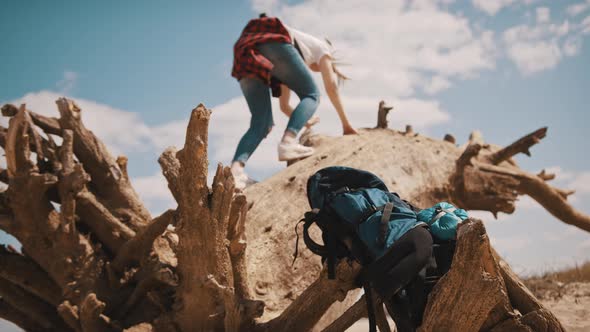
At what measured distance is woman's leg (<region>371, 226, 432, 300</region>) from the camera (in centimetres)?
236

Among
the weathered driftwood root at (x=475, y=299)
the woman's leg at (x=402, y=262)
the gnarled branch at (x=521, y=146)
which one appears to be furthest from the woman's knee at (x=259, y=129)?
the gnarled branch at (x=521, y=146)

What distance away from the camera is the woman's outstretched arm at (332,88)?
5.50 m

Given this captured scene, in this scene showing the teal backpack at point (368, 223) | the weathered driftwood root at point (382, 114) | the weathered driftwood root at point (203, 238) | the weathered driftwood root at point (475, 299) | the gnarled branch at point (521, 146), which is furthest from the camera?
the weathered driftwood root at point (382, 114)

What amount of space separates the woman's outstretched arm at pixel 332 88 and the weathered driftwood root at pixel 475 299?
341cm

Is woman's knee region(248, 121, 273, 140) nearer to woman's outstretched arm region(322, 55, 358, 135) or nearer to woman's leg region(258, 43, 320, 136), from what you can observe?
woman's leg region(258, 43, 320, 136)

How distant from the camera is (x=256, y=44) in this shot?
4.91 meters

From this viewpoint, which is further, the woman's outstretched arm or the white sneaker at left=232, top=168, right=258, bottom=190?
the woman's outstretched arm

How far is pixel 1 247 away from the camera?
3.84 m

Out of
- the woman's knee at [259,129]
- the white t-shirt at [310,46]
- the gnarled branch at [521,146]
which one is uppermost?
the white t-shirt at [310,46]

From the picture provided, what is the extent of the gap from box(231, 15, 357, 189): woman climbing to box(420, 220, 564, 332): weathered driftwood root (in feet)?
8.68

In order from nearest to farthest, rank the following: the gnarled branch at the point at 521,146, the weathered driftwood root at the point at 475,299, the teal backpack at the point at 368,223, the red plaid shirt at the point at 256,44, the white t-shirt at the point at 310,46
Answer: the weathered driftwood root at the point at 475,299
the teal backpack at the point at 368,223
the red plaid shirt at the point at 256,44
the white t-shirt at the point at 310,46
the gnarled branch at the point at 521,146

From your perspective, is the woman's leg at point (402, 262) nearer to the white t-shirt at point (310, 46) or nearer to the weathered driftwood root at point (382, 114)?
the white t-shirt at point (310, 46)

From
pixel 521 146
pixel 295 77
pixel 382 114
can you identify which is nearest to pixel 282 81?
pixel 295 77

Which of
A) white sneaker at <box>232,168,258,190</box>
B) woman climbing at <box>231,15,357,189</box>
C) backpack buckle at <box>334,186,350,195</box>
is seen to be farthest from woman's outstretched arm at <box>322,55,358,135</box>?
backpack buckle at <box>334,186,350,195</box>
